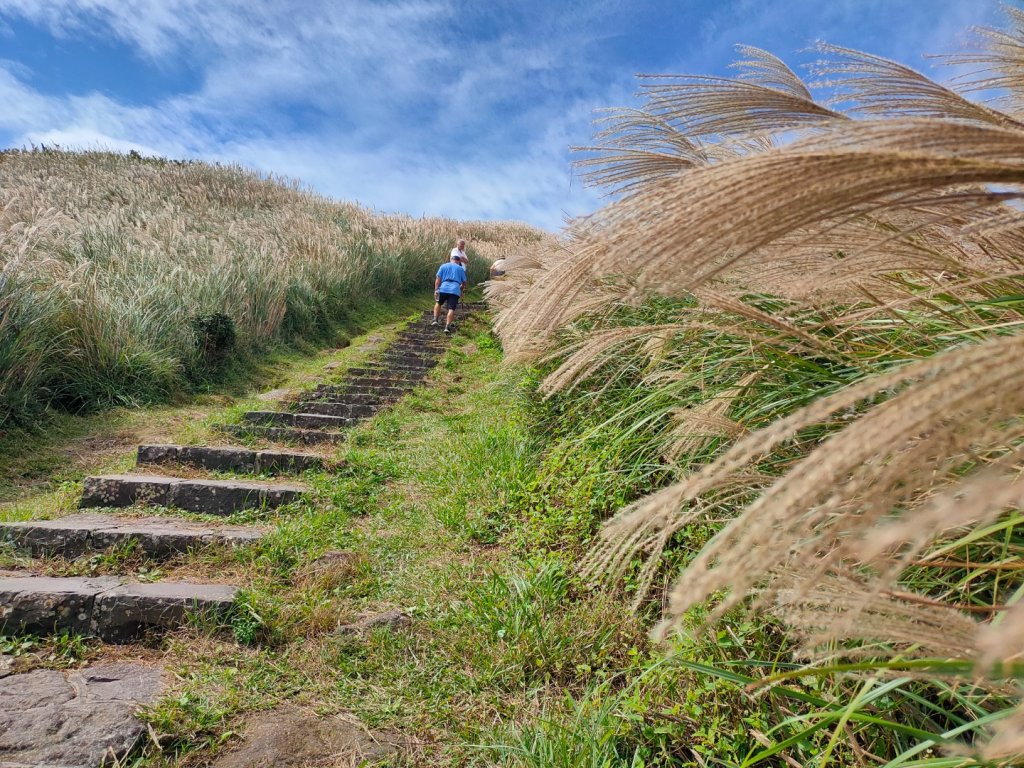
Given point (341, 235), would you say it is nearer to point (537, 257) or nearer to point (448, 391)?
point (448, 391)

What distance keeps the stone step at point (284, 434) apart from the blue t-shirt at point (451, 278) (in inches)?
235

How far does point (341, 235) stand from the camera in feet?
47.8

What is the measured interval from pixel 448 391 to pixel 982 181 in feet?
25.4

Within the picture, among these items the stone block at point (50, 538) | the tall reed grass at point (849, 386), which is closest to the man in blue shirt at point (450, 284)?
the stone block at point (50, 538)

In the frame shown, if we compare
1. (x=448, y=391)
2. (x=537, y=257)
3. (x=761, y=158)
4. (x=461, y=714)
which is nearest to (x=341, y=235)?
(x=448, y=391)

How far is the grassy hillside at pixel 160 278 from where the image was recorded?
20.2 feet

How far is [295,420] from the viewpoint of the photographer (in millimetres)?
6750

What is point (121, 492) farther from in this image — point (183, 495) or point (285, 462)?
point (285, 462)

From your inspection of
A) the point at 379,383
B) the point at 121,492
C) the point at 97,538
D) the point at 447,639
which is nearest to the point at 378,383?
the point at 379,383

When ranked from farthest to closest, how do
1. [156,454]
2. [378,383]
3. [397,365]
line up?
1. [397,365]
2. [378,383]
3. [156,454]

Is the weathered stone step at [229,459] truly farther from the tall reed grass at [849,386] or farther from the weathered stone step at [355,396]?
the tall reed grass at [849,386]

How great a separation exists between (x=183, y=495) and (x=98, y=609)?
1526mm

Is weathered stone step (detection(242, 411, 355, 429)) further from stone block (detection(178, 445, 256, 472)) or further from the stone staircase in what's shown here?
stone block (detection(178, 445, 256, 472))

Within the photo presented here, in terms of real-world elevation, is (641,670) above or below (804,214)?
below
